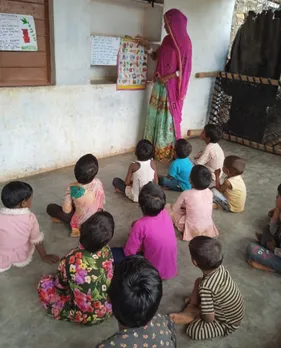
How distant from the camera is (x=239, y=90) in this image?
207 inches

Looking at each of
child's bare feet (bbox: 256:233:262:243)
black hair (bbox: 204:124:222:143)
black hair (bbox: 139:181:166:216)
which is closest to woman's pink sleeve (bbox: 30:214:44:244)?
black hair (bbox: 139:181:166:216)

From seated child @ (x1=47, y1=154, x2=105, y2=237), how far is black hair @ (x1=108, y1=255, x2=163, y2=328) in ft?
4.47

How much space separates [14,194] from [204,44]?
402 cm

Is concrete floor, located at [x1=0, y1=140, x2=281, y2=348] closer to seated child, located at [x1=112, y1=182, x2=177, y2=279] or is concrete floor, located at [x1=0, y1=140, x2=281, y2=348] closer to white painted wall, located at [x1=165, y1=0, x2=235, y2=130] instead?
seated child, located at [x1=112, y1=182, x2=177, y2=279]

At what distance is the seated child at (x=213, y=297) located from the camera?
67.1 inches

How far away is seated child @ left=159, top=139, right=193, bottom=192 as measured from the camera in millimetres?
3309

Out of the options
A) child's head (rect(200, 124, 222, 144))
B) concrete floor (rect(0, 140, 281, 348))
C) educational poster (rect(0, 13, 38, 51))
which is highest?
educational poster (rect(0, 13, 38, 51))

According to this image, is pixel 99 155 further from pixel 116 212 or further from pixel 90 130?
pixel 116 212

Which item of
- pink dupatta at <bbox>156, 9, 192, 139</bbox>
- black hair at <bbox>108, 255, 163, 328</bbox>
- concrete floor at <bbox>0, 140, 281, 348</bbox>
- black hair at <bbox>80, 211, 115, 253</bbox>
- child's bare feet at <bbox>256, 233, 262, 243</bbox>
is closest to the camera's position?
black hair at <bbox>108, 255, 163, 328</bbox>

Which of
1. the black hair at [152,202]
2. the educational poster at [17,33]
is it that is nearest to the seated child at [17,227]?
the black hair at [152,202]

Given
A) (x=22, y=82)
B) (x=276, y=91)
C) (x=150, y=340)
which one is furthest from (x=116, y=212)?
(x=276, y=91)

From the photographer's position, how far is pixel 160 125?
433 centimetres

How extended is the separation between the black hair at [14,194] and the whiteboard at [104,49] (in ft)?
7.85

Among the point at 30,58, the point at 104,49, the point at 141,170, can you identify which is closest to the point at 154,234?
the point at 141,170
